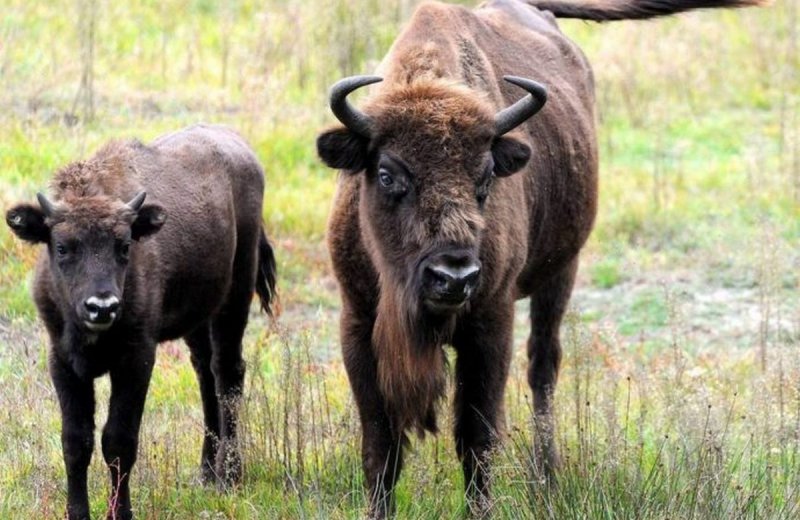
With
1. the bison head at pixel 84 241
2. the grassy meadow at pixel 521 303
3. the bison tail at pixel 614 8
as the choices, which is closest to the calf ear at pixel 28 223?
the bison head at pixel 84 241

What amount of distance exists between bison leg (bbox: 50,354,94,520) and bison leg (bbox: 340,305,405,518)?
1293mm

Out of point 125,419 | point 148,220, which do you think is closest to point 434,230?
point 148,220

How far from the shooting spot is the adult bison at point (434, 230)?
6.36 metres

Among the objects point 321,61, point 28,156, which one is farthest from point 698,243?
point 28,156

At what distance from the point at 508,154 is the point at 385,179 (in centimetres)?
64

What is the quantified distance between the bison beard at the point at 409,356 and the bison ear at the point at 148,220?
3.83 feet

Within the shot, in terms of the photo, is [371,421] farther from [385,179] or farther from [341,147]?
[341,147]

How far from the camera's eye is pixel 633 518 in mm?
6188

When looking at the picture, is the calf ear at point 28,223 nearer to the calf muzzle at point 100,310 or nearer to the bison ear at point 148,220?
the bison ear at point 148,220

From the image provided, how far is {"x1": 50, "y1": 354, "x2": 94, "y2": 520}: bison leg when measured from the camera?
6.77 metres

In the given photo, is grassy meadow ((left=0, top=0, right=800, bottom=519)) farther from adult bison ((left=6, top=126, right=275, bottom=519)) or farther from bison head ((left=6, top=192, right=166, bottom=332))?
bison head ((left=6, top=192, right=166, bottom=332))

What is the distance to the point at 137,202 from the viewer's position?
22.5 feet

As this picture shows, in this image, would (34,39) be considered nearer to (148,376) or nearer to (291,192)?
(291,192)

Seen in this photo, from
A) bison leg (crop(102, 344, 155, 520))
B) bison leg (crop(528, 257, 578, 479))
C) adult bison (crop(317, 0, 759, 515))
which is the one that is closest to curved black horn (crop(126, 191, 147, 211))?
bison leg (crop(102, 344, 155, 520))
